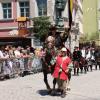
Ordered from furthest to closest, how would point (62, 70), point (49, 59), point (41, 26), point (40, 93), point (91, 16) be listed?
1. point (91, 16)
2. point (41, 26)
3. point (40, 93)
4. point (49, 59)
5. point (62, 70)

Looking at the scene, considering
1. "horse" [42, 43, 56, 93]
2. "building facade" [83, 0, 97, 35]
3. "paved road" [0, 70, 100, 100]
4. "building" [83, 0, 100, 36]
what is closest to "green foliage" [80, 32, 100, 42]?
"building" [83, 0, 100, 36]

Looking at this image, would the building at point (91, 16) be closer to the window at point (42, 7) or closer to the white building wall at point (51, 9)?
the window at point (42, 7)

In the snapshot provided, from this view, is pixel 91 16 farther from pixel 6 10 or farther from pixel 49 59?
pixel 49 59

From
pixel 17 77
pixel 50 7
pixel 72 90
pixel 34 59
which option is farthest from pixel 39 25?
pixel 72 90

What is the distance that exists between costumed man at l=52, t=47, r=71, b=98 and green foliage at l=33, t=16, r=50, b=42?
108ft

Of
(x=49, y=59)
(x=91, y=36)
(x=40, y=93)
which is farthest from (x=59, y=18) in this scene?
(x=91, y=36)

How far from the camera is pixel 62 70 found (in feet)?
54.6

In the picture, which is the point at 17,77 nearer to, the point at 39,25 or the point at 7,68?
the point at 7,68

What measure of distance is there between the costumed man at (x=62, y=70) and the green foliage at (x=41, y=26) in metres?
32.8

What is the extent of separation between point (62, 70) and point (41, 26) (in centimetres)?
3418

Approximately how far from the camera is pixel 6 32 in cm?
5647

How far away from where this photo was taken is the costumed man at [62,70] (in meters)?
16.6

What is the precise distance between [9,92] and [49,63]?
6.16 ft

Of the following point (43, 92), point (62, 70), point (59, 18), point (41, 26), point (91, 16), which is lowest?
point (43, 92)
